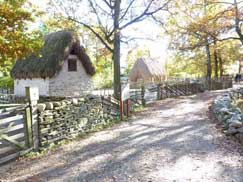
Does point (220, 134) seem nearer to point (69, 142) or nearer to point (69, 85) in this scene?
point (69, 142)

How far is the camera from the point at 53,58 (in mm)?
17719

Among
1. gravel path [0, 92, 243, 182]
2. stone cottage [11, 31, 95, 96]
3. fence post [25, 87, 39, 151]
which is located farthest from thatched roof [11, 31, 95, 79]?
fence post [25, 87, 39, 151]

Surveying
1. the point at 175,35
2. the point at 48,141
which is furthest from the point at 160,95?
the point at 48,141

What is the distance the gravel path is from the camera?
512cm

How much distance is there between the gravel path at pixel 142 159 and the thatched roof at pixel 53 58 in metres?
9.72

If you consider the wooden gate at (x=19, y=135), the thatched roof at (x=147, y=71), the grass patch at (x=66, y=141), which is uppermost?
the thatched roof at (x=147, y=71)

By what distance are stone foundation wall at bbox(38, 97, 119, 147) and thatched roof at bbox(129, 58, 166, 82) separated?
2525cm

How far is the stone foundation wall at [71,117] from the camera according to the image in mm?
7258

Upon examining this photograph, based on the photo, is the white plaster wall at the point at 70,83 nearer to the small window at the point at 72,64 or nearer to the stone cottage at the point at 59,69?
the stone cottage at the point at 59,69

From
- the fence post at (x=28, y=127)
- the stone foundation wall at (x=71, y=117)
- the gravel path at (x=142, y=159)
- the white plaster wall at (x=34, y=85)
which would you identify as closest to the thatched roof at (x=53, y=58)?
the white plaster wall at (x=34, y=85)

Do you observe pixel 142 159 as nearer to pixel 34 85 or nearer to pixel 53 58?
pixel 53 58

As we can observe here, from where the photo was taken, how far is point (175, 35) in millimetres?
21484

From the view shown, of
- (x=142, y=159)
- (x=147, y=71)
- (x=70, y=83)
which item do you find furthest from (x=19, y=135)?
(x=147, y=71)

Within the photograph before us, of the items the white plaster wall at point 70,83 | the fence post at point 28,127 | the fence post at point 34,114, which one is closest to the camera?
the fence post at point 28,127
